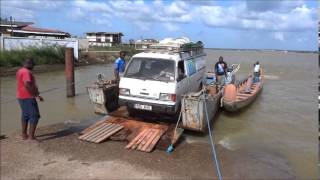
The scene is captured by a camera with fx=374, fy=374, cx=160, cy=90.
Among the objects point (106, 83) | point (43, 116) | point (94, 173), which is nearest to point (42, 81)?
point (43, 116)

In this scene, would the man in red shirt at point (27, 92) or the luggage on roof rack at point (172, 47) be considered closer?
the man in red shirt at point (27, 92)

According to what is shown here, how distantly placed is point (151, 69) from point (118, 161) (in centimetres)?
352

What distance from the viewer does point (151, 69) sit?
1096 centimetres

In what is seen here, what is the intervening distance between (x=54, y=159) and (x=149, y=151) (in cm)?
219

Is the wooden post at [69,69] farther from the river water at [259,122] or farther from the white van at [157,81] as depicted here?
the white van at [157,81]

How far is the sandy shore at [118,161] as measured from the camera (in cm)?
752

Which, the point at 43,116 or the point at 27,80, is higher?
the point at 27,80

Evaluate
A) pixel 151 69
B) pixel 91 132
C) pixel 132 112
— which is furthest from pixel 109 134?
pixel 151 69

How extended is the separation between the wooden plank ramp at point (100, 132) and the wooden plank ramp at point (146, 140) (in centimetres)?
74

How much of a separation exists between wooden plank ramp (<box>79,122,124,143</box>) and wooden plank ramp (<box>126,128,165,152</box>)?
0.74 m

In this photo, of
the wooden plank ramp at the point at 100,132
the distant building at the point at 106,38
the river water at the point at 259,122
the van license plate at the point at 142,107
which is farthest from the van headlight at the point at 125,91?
the distant building at the point at 106,38

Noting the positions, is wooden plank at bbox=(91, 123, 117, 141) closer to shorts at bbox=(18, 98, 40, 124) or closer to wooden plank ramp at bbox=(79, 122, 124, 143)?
wooden plank ramp at bbox=(79, 122, 124, 143)

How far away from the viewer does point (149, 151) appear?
351 inches

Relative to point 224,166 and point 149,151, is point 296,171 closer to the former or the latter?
point 224,166
